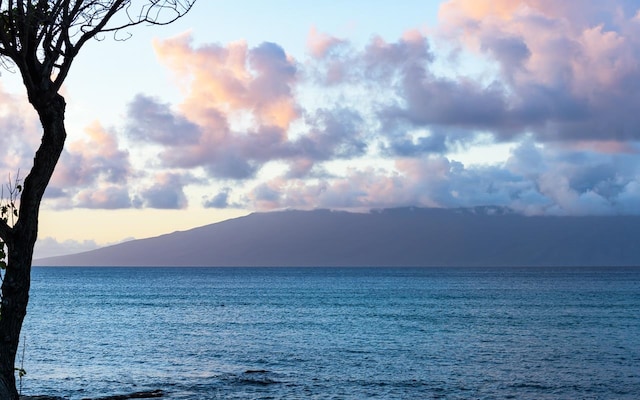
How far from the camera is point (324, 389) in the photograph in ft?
114

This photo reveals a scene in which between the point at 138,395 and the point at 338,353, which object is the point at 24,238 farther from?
the point at 338,353

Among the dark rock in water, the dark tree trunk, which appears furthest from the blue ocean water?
the dark tree trunk

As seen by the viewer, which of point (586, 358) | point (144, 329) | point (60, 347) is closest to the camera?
point (586, 358)

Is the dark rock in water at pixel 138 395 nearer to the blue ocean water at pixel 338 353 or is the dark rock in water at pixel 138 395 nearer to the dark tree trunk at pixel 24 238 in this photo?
the blue ocean water at pixel 338 353

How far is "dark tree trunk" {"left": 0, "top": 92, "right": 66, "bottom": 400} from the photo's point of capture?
393 inches

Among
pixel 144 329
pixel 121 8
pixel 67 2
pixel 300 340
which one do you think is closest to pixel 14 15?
pixel 67 2

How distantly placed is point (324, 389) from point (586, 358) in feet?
67.2

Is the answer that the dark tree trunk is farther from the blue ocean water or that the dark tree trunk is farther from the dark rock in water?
the blue ocean water

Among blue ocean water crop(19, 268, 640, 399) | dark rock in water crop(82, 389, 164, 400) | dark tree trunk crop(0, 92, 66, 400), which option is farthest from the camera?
blue ocean water crop(19, 268, 640, 399)

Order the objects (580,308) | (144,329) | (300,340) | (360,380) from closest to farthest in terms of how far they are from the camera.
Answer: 1. (360,380)
2. (300,340)
3. (144,329)
4. (580,308)

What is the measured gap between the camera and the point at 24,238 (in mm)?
10156

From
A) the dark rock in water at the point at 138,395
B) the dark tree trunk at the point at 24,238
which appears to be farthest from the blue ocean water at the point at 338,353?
the dark tree trunk at the point at 24,238

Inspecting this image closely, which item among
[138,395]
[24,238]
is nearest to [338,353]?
[138,395]

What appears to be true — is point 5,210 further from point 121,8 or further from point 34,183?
point 121,8
